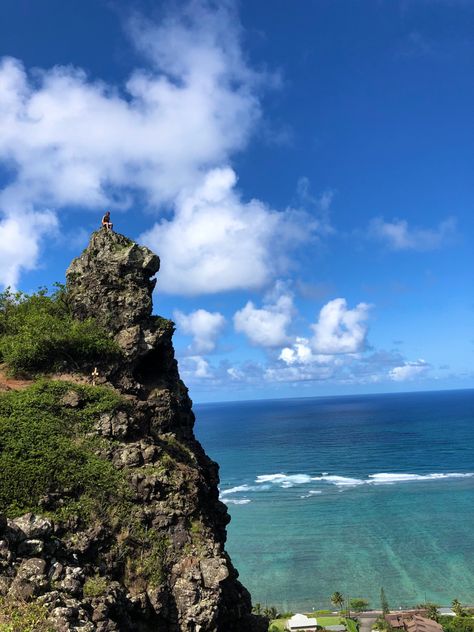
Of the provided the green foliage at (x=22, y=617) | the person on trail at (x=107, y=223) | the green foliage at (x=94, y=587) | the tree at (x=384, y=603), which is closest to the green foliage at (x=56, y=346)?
the person on trail at (x=107, y=223)

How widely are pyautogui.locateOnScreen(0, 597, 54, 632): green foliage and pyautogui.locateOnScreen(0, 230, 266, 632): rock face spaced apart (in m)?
0.22

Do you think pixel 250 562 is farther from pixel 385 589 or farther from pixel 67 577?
pixel 67 577

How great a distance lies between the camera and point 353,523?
2493 inches

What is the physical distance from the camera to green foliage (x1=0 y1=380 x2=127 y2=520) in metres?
15.4

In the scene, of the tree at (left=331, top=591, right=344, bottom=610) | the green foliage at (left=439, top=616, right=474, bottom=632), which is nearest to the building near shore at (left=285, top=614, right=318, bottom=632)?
the tree at (left=331, top=591, right=344, bottom=610)

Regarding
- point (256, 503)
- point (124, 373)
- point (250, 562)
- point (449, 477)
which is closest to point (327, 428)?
point (449, 477)

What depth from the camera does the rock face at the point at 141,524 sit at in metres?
12.2

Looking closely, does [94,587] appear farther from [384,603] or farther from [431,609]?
[431,609]

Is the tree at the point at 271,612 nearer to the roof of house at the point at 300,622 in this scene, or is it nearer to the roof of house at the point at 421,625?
the roof of house at the point at 300,622

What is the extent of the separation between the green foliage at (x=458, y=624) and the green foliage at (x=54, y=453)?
3636 cm

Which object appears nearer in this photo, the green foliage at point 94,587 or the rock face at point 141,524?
the rock face at point 141,524

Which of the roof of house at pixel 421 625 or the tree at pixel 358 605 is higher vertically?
the roof of house at pixel 421 625

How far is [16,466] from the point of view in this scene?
1578 cm

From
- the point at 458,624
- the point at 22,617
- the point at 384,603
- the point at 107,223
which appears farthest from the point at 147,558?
the point at 384,603
